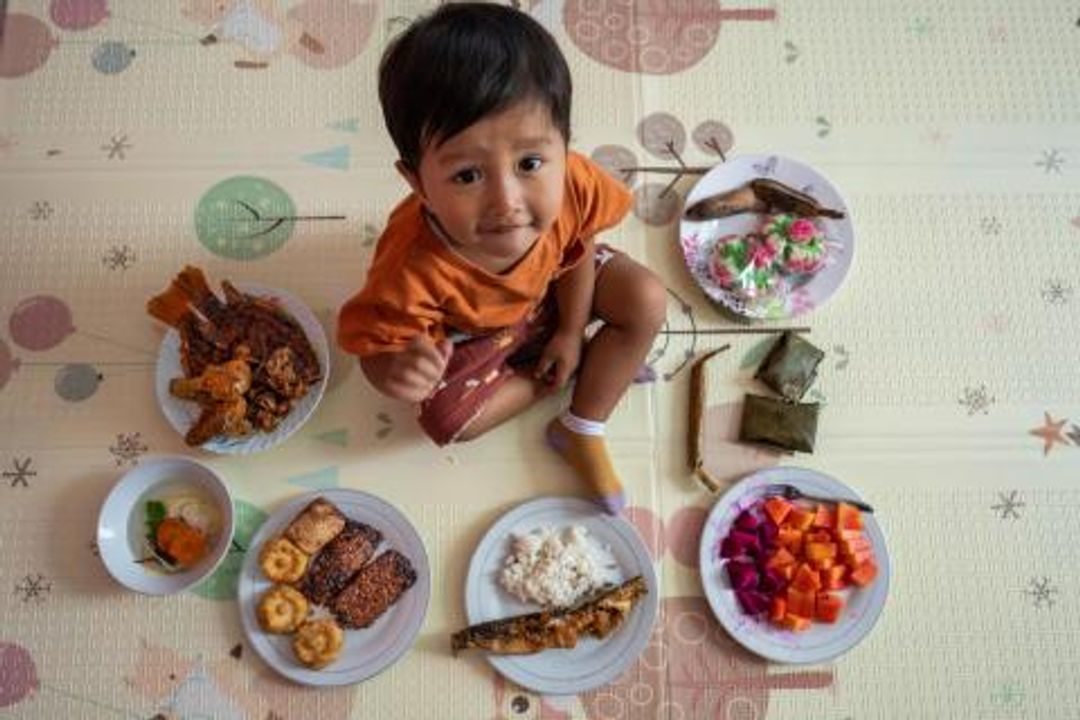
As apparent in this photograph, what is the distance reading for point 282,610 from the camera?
39.0 inches

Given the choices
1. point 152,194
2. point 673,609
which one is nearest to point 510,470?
point 673,609

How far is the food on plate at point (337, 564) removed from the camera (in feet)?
3.32

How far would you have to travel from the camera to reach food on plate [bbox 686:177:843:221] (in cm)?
113

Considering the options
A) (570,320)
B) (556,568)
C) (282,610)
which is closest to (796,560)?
(556,568)

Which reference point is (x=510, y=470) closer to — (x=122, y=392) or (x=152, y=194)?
(x=122, y=392)

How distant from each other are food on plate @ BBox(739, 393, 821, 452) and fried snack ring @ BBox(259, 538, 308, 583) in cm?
57

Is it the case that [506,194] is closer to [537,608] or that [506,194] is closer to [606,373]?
[606,373]

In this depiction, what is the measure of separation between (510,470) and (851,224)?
0.56m

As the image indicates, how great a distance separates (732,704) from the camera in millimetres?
1023

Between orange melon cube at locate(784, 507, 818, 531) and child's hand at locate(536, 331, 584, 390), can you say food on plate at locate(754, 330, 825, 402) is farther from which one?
child's hand at locate(536, 331, 584, 390)

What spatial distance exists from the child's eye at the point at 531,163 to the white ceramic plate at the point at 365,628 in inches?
19.6

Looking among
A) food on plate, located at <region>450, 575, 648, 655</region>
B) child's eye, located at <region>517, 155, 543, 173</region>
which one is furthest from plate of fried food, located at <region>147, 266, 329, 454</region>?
child's eye, located at <region>517, 155, 543, 173</region>

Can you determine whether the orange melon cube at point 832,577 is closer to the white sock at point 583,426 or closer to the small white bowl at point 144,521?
the white sock at point 583,426

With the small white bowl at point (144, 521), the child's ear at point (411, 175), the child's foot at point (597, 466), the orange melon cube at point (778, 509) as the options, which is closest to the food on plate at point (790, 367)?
the orange melon cube at point (778, 509)
